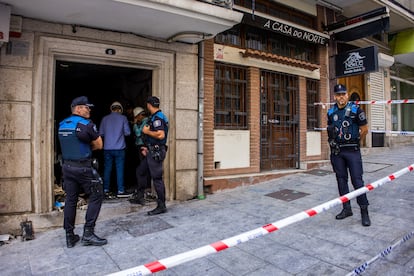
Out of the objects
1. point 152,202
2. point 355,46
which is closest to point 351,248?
point 152,202

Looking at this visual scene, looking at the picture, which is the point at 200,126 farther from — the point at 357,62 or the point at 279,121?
the point at 357,62

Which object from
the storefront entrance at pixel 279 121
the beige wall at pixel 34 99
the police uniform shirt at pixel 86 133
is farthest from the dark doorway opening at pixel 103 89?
the storefront entrance at pixel 279 121

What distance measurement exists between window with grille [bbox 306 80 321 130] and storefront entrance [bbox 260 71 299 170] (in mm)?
568

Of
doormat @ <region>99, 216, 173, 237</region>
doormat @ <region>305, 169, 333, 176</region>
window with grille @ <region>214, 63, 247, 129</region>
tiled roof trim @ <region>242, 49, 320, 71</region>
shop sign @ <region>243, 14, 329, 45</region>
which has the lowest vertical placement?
doormat @ <region>99, 216, 173, 237</region>

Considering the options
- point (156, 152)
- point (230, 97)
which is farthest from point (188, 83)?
point (156, 152)

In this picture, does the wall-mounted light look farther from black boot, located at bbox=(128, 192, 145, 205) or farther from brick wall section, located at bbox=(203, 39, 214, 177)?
black boot, located at bbox=(128, 192, 145, 205)

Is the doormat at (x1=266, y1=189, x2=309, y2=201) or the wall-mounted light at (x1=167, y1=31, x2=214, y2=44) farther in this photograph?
the doormat at (x1=266, y1=189, x2=309, y2=201)

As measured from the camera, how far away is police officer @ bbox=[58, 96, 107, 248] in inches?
139

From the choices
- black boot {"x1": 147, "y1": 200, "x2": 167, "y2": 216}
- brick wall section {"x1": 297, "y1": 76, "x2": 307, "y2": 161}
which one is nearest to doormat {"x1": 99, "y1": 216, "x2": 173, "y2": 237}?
black boot {"x1": 147, "y1": 200, "x2": 167, "y2": 216}

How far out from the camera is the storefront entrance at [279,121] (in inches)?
281

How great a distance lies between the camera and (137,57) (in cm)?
530

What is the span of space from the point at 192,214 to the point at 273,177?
9.26 feet

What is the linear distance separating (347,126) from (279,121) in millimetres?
3310

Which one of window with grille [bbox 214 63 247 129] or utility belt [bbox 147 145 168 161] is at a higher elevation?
window with grille [bbox 214 63 247 129]
